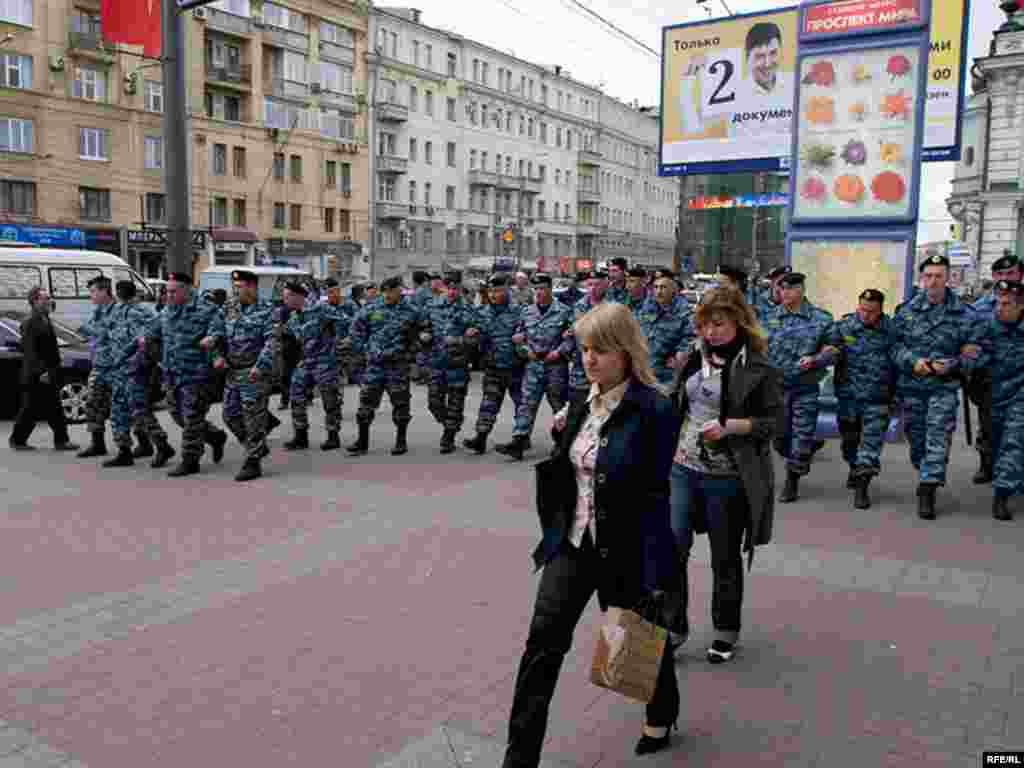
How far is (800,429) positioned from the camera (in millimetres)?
8398

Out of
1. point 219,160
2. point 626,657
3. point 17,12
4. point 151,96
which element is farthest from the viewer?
point 219,160

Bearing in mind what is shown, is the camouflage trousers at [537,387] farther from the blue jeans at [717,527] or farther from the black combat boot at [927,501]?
the blue jeans at [717,527]

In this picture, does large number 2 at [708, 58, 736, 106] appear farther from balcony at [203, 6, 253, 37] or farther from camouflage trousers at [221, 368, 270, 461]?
balcony at [203, 6, 253, 37]

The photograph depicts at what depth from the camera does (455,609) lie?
5477 mm

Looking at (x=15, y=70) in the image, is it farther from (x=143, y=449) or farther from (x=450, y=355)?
(x=450, y=355)

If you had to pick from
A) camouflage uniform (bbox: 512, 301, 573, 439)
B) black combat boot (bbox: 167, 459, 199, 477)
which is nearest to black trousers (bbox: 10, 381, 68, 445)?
black combat boot (bbox: 167, 459, 199, 477)

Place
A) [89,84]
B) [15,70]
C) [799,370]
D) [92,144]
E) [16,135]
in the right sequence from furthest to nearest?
[92,144] < [89,84] < [16,135] < [15,70] < [799,370]

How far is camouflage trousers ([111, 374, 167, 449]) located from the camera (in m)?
9.71

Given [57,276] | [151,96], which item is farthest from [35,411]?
[151,96]

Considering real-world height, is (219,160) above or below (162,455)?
above

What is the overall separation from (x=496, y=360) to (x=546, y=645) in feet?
23.9

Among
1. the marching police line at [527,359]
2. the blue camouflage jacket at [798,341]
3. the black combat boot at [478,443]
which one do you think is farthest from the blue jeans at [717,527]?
the black combat boot at [478,443]

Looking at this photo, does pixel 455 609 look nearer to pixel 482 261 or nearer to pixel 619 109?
pixel 482 261

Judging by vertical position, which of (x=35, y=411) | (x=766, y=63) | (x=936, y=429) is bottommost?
(x=35, y=411)
